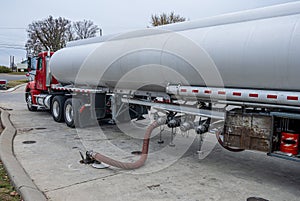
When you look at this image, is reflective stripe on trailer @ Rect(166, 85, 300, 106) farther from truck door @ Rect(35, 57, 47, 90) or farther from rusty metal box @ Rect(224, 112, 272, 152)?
truck door @ Rect(35, 57, 47, 90)

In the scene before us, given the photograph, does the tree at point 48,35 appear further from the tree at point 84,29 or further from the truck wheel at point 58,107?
the truck wheel at point 58,107

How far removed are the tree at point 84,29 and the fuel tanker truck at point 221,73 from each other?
46.6m

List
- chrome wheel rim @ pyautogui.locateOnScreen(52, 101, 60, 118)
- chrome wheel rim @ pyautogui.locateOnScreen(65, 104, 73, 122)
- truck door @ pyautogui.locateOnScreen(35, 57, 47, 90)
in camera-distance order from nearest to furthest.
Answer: chrome wheel rim @ pyautogui.locateOnScreen(65, 104, 73, 122) < chrome wheel rim @ pyautogui.locateOnScreen(52, 101, 60, 118) < truck door @ pyautogui.locateOnScreen(35, 57, 47, 90)

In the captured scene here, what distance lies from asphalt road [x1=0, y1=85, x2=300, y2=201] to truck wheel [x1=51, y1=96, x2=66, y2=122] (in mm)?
2187

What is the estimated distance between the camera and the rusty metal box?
4723 mm

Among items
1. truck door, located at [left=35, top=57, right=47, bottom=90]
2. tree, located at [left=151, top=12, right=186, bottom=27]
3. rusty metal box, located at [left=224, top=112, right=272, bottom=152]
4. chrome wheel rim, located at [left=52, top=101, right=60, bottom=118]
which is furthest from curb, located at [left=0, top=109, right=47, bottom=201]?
tree, located at [left=151, top=12, right=186, bottom=27]

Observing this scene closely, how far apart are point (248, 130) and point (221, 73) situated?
1.11m

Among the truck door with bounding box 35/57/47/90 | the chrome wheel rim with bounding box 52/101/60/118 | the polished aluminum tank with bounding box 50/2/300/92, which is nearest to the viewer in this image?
the polished aluminum tank with bounding box 50/2/300/92

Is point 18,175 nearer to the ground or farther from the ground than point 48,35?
nearer to the ground

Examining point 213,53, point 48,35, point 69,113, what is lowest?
point 69,113

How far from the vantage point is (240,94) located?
4.90 metres

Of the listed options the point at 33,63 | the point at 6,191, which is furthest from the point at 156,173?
the point at 33,63

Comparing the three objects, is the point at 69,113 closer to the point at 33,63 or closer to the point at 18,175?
the point at 33,63

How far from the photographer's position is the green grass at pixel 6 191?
4.20 m
